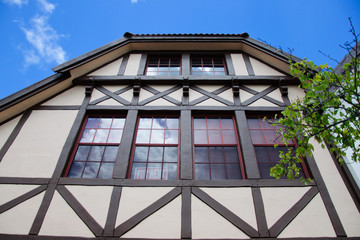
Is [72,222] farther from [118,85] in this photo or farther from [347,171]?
[347,171]

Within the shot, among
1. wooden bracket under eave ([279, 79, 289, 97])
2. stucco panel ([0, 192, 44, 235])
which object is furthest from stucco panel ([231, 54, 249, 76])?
stucco panel ([0, 192, 44, 235])

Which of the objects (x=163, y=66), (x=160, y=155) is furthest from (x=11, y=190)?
(x=163, y=66)

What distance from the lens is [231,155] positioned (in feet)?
17.5

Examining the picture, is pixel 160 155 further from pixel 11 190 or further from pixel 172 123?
Answer: pixel 11 190

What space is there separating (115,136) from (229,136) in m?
2.97

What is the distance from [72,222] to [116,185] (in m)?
1.00

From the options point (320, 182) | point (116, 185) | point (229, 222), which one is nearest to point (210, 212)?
point (229, 222)

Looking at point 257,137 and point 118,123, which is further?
point 118,123

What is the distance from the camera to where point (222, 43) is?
7.86m

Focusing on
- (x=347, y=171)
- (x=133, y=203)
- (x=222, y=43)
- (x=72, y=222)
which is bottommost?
(x=72, y=222)

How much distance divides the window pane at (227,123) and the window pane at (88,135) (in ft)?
11.4

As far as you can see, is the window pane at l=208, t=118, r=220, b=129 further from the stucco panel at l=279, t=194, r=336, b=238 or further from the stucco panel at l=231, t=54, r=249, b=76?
the stucco panel at l=279, t=194, r=336, b=238

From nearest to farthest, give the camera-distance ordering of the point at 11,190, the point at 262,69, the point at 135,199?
the point at 135,199, the point at 11,190, the point at 262,69

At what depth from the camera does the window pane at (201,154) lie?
523 cm
